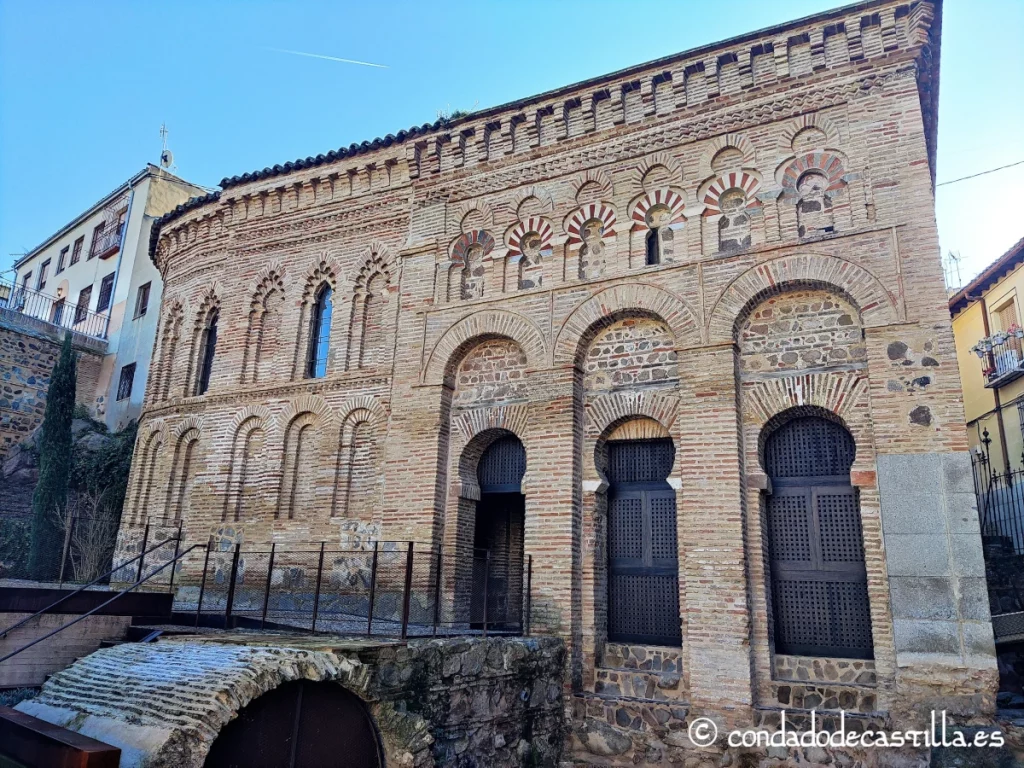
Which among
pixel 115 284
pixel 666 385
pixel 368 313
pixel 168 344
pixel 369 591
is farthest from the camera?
pixel 115 284

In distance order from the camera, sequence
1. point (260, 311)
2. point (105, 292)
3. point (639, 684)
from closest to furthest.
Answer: point (639, 684)
point (260, 311)
point (105, 292)

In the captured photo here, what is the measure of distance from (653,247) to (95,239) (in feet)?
80.1

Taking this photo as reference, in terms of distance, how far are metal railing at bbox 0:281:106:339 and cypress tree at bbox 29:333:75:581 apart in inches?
244

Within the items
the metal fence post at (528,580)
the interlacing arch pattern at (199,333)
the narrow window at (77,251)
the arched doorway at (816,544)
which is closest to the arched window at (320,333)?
the interlacing arch pattern at (199,333)

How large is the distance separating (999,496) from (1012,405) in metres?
3.82

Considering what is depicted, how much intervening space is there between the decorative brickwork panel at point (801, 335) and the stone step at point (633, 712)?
4.33 metres

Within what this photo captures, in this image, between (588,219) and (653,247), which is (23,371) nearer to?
(588,219)

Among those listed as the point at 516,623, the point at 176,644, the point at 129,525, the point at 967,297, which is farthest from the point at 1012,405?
the point at 129,525

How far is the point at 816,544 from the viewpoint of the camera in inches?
356

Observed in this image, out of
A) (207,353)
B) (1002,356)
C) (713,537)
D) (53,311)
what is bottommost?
(713,537)

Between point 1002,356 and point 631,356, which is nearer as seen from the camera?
point 631,356

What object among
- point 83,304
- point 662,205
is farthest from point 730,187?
point 83,304

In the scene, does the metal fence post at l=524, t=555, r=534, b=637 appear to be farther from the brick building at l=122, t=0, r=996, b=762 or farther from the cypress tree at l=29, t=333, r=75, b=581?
the cypress tree at l=29, t=333, r=75, b=581

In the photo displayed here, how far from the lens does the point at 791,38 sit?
10172 mm
